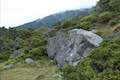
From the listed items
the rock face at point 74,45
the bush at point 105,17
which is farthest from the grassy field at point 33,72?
the bush at point 105,17

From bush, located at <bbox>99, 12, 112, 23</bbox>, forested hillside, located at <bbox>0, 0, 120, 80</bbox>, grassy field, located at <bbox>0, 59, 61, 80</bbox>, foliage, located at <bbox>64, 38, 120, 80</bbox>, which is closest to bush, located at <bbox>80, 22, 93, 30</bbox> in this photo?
forested hillside, located at <bbox>0, 0, 120, 80</bbox>

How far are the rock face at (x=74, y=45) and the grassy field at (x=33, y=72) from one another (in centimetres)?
81

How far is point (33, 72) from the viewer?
728 inches

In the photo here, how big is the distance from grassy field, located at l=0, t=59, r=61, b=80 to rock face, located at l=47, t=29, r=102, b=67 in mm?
814

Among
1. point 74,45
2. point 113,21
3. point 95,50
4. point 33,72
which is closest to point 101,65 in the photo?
point 95,50

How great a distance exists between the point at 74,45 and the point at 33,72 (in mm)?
3005

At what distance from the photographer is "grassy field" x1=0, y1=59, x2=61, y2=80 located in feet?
55.9

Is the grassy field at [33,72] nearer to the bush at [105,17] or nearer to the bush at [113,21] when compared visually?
the bush at [113,21]

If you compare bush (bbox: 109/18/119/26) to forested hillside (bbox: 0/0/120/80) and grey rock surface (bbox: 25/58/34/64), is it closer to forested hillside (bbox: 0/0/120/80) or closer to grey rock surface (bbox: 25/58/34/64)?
forested hillside (bbox: 0/0/120/80)

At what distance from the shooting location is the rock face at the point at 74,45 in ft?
58.1

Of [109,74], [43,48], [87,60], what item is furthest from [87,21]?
[109,74]

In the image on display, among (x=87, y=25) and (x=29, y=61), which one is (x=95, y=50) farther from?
(x=87, y=25)

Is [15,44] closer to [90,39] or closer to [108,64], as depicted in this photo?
[90,39]

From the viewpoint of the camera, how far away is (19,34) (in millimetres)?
43844
